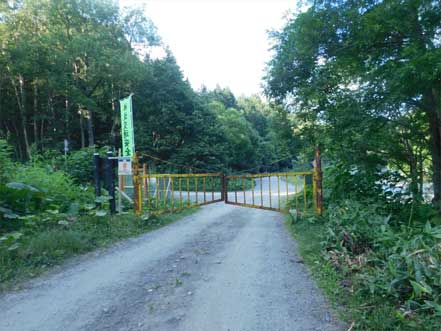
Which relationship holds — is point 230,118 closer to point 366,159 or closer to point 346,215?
point 366,159

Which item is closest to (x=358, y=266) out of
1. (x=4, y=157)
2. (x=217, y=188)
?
(x=4, y=157)

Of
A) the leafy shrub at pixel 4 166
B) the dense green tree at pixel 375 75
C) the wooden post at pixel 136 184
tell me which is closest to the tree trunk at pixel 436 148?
the dense green tree at pixel 375 75

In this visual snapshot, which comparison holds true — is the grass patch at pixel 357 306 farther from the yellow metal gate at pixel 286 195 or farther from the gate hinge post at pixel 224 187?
the gate hinge post at pixel 224 187

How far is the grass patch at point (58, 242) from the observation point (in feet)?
11.9

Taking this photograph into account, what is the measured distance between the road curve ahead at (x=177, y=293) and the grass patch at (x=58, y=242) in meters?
0.24

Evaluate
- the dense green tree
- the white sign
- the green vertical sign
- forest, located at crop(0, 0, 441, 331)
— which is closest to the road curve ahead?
forest, located at crop(0, 0, 441, 331)

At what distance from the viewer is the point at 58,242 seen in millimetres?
4387

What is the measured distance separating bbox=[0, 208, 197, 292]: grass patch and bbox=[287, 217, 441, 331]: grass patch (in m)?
3.44

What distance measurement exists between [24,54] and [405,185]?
19.9 meters

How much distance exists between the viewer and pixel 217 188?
1889 cm

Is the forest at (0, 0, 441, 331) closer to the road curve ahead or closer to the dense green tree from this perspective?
the dense green tree

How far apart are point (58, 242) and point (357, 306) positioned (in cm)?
411

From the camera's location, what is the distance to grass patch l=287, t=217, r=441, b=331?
214cm

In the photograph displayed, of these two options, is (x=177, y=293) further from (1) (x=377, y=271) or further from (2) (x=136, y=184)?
(2) (x=136, y=184)
